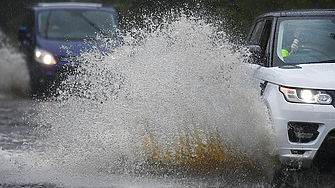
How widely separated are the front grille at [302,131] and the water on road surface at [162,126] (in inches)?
7.6

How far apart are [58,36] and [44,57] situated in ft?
2.08

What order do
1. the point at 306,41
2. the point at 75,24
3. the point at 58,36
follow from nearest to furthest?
the point at 306,41
the point at 58,36
the point at 75,24

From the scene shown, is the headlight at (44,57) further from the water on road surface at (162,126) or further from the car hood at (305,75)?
the car hood at (305,75)

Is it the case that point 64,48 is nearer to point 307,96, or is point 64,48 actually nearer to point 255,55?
point 255,55

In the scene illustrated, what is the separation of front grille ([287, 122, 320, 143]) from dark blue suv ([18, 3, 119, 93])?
6.40 meters

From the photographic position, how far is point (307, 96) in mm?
4617

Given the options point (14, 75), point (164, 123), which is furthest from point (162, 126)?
point (14, 75)

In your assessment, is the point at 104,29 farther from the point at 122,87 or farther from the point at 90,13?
the point at 122,87

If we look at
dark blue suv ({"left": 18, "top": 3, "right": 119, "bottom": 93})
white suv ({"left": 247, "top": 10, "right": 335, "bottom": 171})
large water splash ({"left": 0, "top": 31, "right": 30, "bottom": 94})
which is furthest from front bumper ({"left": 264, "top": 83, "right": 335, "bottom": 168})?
large water splash ({"left": 0, "top": 31, "right": 30, "bottom": 94})

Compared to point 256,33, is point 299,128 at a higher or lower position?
lower

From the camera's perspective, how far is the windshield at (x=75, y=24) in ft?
37.2

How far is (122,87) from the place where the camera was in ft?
19.3

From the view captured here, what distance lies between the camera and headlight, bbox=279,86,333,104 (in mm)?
4566

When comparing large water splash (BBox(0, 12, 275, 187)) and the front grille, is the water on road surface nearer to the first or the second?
large water splash (BBox(0, 12, 275, 187))
